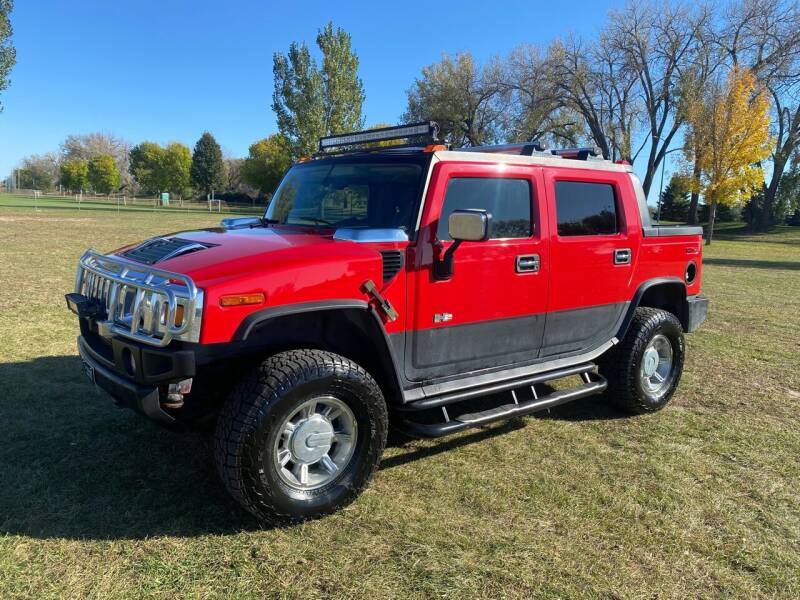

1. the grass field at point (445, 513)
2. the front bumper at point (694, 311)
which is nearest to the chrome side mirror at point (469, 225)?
the grass field at point (445, 513)

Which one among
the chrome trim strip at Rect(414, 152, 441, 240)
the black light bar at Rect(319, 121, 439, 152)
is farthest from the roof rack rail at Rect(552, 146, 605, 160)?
the chrome trim strip at Rect(414, 152, 441, 240)

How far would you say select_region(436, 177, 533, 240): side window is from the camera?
3666 mm

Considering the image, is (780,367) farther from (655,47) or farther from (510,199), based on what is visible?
(655,47)

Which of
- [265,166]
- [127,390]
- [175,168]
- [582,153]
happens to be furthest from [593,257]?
[175,168]

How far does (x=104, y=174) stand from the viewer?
76375mm

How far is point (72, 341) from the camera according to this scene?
6.43 meters

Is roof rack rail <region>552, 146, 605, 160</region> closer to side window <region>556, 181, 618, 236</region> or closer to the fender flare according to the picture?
side window <region>556, 181, 618, 236</region>

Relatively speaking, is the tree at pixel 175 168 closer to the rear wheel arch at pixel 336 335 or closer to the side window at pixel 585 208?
the side window at pixel 585 208

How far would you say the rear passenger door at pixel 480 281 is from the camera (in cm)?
355

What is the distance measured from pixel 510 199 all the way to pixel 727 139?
27.2 m

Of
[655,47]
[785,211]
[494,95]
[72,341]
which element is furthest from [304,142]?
[785,211]

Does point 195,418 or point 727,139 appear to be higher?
point 727,139

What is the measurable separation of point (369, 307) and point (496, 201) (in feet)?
4.08

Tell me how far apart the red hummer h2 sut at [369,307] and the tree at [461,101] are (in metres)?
39.1
